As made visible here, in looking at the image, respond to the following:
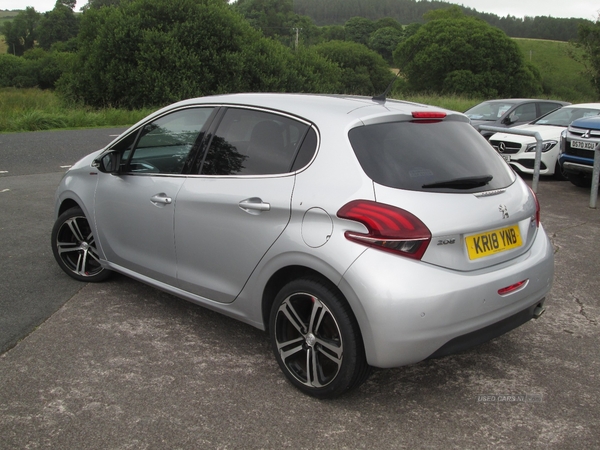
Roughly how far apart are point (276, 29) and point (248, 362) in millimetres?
95927

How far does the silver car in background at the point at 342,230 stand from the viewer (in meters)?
3.09

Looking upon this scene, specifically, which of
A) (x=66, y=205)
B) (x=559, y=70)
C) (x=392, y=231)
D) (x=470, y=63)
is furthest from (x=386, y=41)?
(x=392, y=231)

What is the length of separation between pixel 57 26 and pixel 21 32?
19.3 meters

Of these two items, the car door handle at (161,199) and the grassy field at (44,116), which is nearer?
the car door handle at (161,199)

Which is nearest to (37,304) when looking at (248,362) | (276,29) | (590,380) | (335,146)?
(248,362)

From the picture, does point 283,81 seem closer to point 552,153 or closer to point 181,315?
point 552,153

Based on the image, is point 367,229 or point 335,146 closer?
point 367,229

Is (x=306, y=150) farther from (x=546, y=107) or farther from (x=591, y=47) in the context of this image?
(x=591, y=47)

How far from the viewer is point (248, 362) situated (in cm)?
389

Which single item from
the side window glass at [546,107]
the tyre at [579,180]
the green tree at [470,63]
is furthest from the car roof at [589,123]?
the green tree at [470,63]

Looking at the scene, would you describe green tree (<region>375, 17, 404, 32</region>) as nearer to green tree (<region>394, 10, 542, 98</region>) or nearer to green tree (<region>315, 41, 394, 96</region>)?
green tree (<region>315, 41, 394, 96</region>)

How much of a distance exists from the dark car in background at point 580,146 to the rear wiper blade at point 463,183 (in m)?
6.92

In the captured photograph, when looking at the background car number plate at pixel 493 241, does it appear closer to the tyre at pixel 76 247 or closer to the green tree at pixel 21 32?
the tyre at pixel 76 247

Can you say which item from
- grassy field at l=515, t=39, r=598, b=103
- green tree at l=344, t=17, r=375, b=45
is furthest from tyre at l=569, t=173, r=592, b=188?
green tree at l=344, t=17, r=375, b=45
